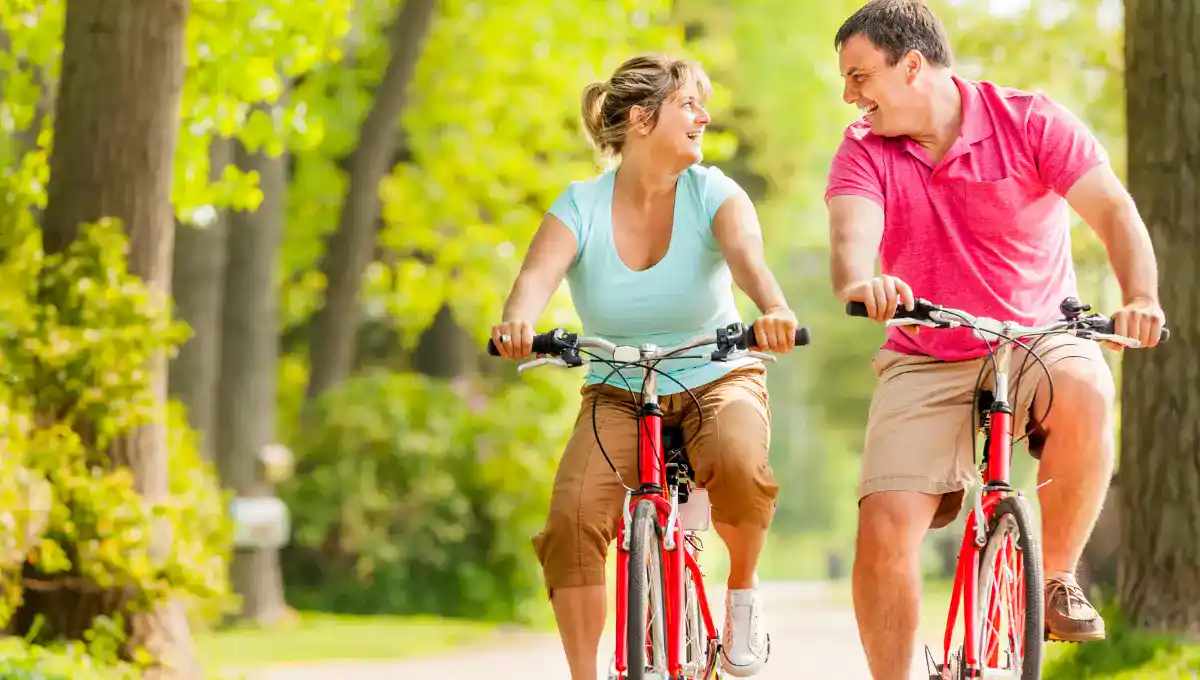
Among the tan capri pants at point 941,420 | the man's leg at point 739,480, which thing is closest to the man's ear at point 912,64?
the tan capri pants at point 941,420

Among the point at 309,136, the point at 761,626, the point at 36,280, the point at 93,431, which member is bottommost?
the point at 761,626

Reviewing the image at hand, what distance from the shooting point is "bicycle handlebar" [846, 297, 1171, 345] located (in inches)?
190

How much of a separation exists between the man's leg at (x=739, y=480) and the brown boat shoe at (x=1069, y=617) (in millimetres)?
885

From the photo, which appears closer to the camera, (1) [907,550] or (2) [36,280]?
(1) [907,550]

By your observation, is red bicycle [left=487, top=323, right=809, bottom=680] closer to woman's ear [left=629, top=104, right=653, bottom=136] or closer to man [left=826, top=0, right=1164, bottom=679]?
man [left=826, top=0, right=1164, bottom=679]

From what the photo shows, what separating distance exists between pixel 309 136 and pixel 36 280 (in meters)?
3.86

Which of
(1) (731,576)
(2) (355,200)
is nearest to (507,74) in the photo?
(2) (355,200)

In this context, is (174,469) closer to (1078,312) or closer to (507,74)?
(1078,312)

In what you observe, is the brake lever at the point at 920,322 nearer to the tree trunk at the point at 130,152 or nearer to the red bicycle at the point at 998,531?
the red bicycle at the point at 998,531

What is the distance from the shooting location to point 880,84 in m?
5.21

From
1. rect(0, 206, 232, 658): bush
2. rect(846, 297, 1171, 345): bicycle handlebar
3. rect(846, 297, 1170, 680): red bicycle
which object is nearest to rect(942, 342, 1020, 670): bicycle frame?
rect(846, 297, 1170, 680): red bicycle

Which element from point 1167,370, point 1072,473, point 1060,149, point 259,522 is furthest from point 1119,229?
point 259,522

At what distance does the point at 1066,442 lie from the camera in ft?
16.7

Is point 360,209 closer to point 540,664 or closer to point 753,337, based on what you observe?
point 540,664
